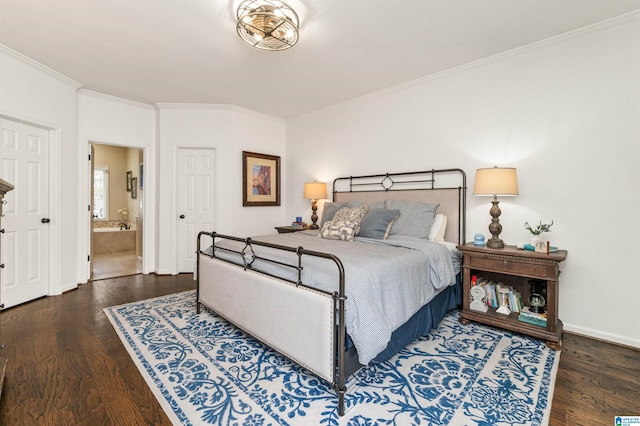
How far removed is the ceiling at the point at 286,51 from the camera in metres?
2.36

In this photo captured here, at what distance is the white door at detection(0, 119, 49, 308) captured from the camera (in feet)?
10.6

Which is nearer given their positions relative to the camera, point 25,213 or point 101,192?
point 25,213

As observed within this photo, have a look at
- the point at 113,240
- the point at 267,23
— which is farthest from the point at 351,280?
the point at 113,240

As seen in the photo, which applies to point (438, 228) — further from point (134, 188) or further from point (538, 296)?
point (134, 188)

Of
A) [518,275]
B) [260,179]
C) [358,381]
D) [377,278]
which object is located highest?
[260,179]

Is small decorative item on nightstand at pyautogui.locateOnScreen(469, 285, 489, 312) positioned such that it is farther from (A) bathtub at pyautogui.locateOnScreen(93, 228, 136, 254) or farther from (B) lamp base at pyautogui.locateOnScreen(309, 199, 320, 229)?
(A) bathtub at pyautogui.locateOnScreen(93, 228, 136, 254)

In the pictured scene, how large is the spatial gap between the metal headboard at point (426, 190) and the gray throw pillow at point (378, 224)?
1.97 ft

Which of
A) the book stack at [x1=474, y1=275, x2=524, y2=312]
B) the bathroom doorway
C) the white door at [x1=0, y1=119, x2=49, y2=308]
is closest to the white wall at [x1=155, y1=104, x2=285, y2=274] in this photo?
the white door at [x1=0, y1=119, x2=49, y2=308]

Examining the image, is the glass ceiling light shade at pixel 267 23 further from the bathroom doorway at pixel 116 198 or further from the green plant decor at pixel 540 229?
the bathroom doorway at pixel 116 198

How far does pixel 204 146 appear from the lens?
4.81 metres

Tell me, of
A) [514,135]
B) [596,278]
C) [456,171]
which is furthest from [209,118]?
[596,278]

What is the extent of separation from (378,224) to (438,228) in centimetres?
67

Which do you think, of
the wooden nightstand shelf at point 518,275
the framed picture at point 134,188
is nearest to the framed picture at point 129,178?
the framed picture at point 134,188

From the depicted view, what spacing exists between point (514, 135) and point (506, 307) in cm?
168
